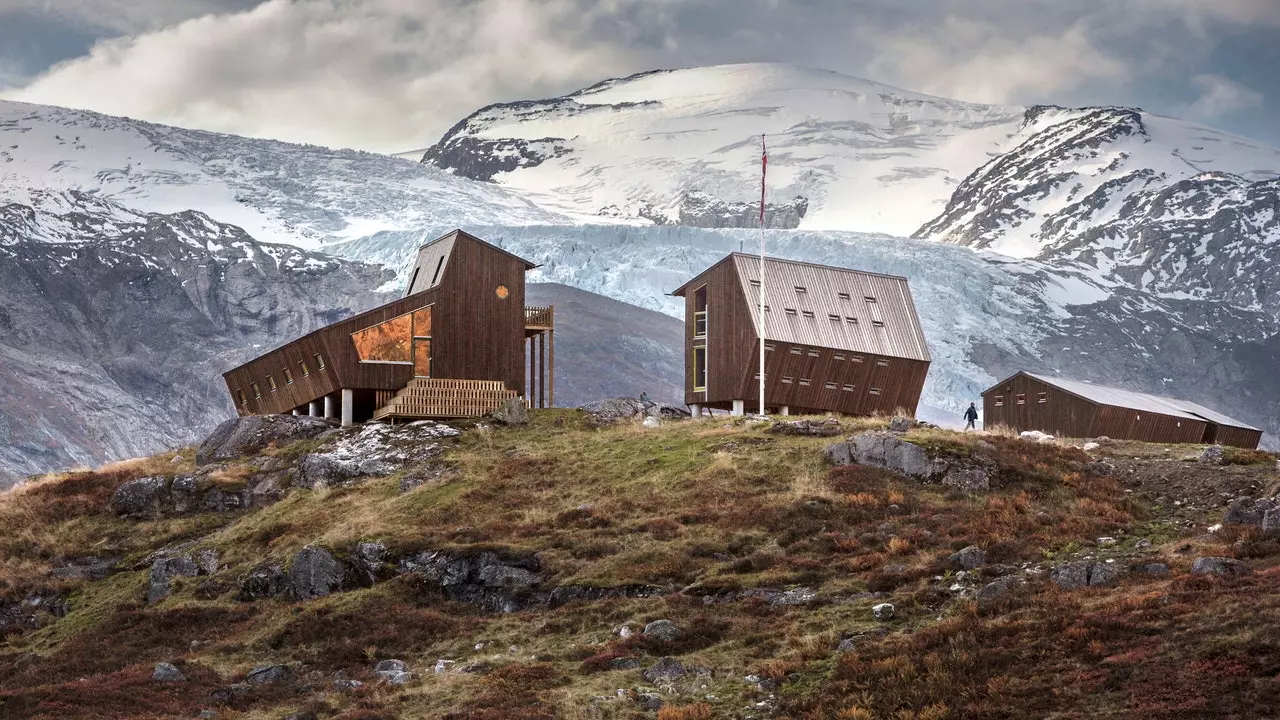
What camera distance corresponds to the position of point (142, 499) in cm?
5325

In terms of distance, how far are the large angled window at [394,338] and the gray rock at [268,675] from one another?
95.1 ft

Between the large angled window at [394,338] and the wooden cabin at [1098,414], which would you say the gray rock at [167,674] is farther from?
the wooden cabin at [1098,414]

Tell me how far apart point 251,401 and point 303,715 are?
1770 inches

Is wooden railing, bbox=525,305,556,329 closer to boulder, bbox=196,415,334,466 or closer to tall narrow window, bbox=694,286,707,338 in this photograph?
tall narrow window, bbox=694,286,707,338

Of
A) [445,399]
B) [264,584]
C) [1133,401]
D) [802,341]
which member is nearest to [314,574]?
[264,584]

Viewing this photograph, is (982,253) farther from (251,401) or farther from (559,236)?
(251,401)

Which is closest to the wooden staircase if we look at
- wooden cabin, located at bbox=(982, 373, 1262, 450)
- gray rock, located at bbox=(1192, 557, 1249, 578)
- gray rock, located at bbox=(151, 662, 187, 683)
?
wooden cabin, located at bbox=(982, 373, 1262, 450)

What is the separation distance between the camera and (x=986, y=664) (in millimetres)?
24844

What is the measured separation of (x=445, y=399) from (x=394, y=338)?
11.7 ft

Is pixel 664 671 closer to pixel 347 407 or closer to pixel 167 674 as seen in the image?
pixel 167 674

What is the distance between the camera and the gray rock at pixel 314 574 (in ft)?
130

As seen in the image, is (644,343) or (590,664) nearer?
(590,664)

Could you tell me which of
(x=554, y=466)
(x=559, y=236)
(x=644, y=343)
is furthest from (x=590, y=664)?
(x=644, y=343)

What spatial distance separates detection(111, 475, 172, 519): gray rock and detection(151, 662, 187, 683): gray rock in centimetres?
2117
